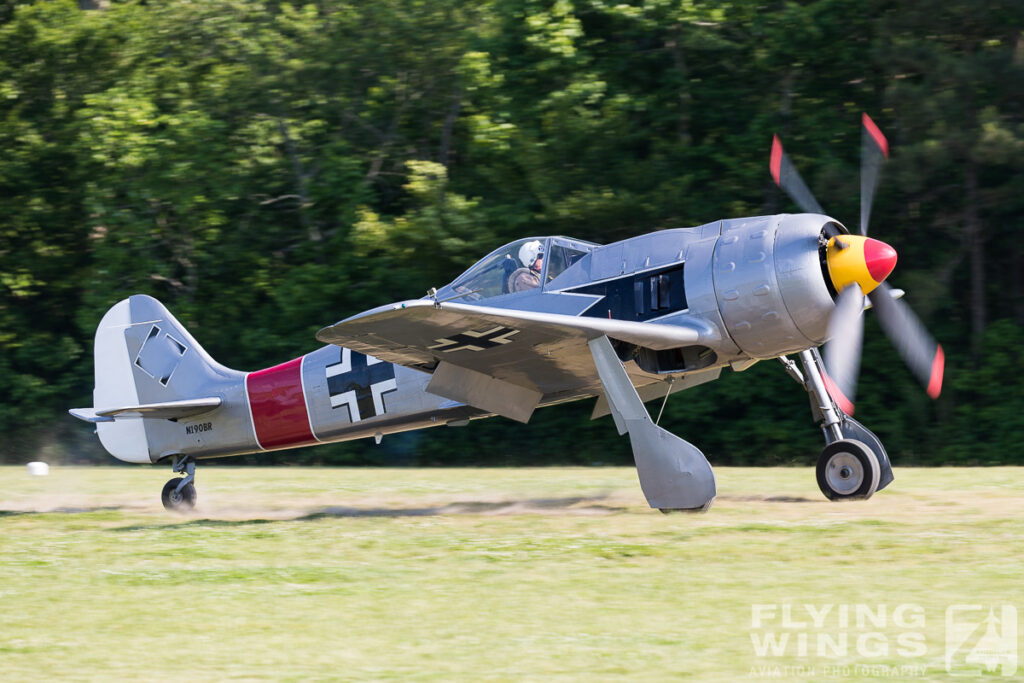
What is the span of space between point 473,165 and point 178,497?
11.5 m

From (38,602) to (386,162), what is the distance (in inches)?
658

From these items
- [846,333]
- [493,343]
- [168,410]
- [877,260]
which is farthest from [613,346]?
[168,410]

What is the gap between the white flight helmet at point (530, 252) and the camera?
30.7 feet

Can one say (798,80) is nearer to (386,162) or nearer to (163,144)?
(386,162)

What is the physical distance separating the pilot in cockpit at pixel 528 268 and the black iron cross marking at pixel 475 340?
2.85ft

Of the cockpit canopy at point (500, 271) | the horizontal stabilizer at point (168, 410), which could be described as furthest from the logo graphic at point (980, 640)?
the horizontal stabilizer at point (168, 410)

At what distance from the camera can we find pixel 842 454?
8.96m

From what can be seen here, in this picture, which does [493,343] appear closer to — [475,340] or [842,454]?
[475,340]

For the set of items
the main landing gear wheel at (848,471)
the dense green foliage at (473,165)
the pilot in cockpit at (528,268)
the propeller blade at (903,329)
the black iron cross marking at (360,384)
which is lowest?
the dense green foliage at (473,165)

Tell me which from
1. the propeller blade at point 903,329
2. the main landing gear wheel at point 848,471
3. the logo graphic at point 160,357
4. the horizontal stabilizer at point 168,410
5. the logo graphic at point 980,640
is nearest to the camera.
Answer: the logo graphic at point 980,640

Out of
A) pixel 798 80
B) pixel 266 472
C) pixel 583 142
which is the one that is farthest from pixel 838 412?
pixel 798 80

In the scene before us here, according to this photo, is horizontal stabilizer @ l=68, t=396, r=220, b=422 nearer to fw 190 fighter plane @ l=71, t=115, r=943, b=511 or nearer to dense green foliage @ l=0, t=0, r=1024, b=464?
fw 190 fighter plane @ l=71, t=115, r=943, b=511

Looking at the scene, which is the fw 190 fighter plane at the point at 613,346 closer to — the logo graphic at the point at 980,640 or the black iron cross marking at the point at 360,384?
the black iron cross marking at the point at 360,384

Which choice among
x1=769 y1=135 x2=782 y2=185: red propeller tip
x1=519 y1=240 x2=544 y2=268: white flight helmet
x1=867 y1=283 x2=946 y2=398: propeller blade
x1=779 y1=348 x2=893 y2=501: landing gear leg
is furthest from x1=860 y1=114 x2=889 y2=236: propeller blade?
x1=519 y1=240 x2=544 y2=268: white flight helmet
